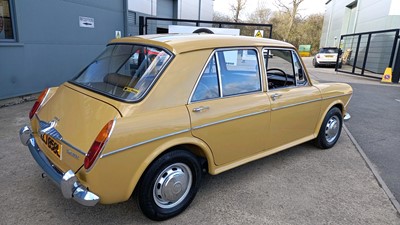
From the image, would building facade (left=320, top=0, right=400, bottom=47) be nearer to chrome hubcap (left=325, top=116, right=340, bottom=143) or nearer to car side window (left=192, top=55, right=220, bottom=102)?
chrome hubcap (left=325, top=116, right=340, bottom=143)

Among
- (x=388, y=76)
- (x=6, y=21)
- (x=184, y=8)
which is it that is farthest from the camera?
(x=184, y=8)

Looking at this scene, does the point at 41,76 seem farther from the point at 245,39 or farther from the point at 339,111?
the point at 339,111

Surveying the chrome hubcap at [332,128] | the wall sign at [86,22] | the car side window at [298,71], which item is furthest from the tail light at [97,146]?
the wall sign at [86,22]

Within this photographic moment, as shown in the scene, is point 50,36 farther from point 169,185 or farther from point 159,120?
point 169,185

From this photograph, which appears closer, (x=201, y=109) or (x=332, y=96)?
(x=201, y=109)

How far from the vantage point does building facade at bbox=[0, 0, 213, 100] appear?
20.9ft

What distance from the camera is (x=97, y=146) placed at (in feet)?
7.20

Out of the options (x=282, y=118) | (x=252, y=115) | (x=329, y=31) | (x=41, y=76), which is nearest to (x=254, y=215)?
(x=252, y=115)

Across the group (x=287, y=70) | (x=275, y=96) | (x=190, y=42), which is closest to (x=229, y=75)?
(x=190, y=42)

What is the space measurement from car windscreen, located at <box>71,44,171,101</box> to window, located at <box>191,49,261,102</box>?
467mm

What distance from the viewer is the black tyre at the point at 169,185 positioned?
250 centimetres

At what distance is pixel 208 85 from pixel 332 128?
8.93 ft

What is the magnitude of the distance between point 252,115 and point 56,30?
646 cm

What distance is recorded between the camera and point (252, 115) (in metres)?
3.20
